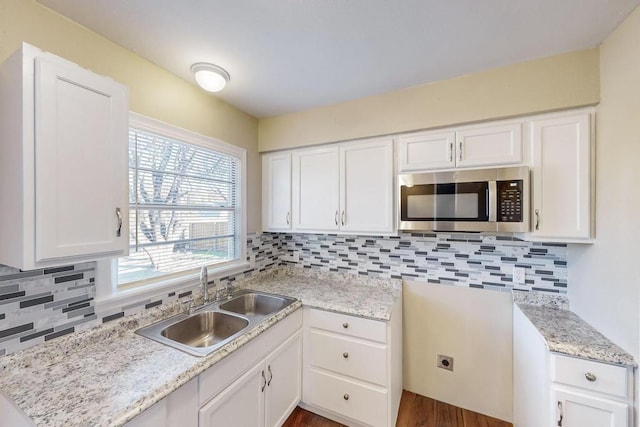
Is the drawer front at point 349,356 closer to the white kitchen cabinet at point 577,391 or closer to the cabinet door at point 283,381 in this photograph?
the cabinet door at point 283,381

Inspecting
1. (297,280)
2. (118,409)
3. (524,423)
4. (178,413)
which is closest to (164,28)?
(118,409)

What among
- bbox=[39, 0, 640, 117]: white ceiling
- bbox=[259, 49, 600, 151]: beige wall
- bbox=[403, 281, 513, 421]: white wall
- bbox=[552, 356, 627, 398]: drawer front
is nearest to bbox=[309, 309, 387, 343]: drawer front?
bbox=[403, 281, 513, 421]: white wall

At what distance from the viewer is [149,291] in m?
1.57

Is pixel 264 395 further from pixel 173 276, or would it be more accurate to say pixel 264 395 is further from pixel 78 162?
pixel 78 162

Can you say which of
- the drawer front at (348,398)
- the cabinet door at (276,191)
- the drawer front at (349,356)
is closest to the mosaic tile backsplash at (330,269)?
the cabinet door at (276,191)

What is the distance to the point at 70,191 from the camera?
1.02 metres

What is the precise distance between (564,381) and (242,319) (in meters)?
1.74

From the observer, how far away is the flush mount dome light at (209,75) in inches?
63.4

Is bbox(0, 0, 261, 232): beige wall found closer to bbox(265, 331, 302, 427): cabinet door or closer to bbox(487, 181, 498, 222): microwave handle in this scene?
bbox(265, 331, 302, 427): cabinet door

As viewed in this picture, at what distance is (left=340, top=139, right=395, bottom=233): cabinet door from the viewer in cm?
199

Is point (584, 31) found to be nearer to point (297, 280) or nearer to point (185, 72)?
point (185, 72)

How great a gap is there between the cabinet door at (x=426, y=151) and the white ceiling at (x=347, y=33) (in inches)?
15.4

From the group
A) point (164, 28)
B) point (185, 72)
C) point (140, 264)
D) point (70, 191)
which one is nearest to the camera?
point (70, 191)

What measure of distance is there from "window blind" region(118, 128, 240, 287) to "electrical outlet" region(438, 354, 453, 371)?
1.92 meters
